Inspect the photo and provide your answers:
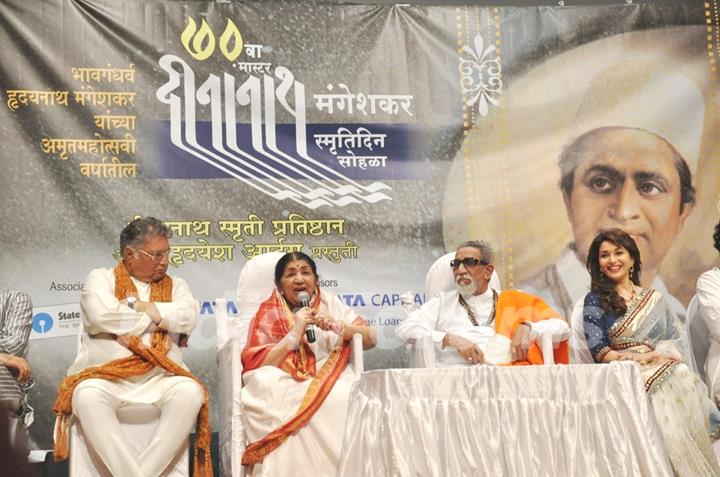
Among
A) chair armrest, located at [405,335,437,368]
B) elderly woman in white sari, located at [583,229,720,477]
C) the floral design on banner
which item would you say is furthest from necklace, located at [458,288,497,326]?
the floral design on banner

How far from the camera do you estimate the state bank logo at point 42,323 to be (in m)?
5.06

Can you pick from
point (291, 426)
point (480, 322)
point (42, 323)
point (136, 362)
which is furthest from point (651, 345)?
point (42, 323)

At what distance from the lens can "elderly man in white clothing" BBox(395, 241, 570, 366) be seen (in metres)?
4.38

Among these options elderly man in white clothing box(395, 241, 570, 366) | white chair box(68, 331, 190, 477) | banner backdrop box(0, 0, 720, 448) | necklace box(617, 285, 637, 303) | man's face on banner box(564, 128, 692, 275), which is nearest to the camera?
white chair box(68, 331, 190, 477)

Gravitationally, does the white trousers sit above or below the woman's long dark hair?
below

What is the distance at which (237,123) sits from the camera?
551 cm

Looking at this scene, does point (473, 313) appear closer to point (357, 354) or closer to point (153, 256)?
point (357, 354)

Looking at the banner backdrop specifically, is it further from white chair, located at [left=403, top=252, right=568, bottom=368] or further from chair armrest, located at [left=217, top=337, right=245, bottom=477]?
chair armrest, located at [left=217, top=337, right=245, bottom=477]

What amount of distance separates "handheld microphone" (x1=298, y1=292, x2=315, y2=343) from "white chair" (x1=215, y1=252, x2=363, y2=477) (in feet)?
0.72

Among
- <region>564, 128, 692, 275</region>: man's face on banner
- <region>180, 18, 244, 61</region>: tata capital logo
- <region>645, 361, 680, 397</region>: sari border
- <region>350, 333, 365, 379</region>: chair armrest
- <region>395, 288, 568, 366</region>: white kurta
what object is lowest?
<region>645, 361, 680, 397</region>: sari border

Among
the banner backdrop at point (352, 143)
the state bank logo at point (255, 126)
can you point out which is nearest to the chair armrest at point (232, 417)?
the banner backdrop at point (352, 143)

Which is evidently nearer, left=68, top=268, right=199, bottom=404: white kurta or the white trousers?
the white trousers

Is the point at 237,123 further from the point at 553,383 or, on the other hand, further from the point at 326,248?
the point at 553,383

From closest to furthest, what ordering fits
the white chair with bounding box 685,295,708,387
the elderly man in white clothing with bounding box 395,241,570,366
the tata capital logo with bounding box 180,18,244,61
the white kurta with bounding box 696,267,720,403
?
1. the elderly man in white clothing with bounding box 395,241,570,366
2. the white kurta with bounding box 696,267,720,403
3. the white chair with bounding box 685,295,708,387
4. the tata capital logo with bounding box 180,18,244,61
